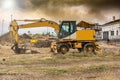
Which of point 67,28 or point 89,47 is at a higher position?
point 67,28

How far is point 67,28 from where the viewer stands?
3806 cm

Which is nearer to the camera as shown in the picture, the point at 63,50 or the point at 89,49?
the point at 63,50

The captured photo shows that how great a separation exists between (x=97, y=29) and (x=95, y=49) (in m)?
2.35

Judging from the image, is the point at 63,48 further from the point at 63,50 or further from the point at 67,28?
the point at 67,28

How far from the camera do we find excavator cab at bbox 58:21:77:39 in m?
37.8

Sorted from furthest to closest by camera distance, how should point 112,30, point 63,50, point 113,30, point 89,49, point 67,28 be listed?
point 112,30, point 113,30, point 89,49, point 63,50, point 67,28

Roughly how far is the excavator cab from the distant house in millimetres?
47741

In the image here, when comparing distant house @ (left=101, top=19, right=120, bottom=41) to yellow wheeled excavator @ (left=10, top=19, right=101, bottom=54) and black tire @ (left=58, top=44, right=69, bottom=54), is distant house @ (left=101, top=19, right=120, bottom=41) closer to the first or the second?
yellow wheeled excavator @ (left=10, top=19, right=101, bottom=54)

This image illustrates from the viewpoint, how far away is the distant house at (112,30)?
87181 millimetres

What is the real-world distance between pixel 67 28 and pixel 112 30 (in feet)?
186

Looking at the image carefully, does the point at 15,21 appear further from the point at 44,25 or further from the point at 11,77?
the point at 11,77

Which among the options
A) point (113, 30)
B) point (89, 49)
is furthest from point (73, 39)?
point (113, 30)

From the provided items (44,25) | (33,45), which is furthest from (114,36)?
(44,25)

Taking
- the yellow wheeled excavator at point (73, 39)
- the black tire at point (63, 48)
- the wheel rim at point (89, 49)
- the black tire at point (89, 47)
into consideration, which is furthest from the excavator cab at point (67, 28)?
the wheel rim at point (89, 49)
